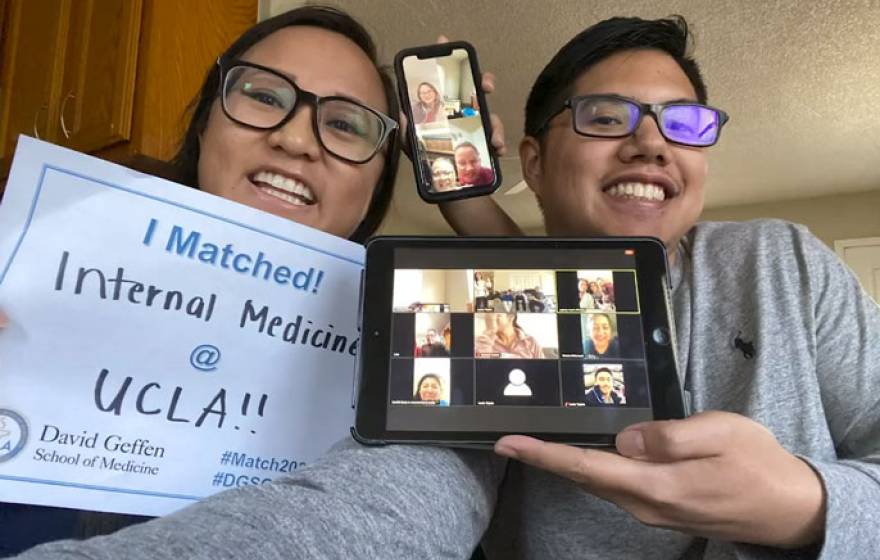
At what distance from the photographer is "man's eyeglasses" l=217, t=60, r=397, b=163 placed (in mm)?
729

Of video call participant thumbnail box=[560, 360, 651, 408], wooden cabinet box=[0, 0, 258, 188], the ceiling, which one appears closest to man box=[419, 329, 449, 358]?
video call participant thumbnail box=[560, 360, 651, 408]

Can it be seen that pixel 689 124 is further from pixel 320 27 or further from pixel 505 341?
pixel 320 27

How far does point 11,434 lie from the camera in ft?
1.67

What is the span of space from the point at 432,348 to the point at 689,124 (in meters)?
0.43

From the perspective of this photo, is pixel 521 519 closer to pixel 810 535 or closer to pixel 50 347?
pixel 810 535

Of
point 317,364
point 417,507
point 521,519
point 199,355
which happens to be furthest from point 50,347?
point 521,519

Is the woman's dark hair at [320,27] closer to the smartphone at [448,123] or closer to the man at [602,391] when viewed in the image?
the smartphone at [448,123]

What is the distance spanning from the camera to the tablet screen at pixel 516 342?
0.50 metres

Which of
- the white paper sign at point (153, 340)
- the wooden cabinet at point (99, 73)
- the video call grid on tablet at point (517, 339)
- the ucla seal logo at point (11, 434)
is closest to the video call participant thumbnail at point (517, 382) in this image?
the video call grid on tablet at point (517, 339)

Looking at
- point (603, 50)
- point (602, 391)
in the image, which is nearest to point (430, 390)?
point (602, 391)

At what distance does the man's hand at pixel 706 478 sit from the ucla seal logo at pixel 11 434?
411 mm

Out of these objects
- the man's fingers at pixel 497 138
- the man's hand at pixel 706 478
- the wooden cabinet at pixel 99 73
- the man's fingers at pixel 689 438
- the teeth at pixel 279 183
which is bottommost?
the man's hand at pixel 706 478

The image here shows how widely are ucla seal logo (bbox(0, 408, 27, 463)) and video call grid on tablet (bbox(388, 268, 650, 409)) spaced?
0.31m

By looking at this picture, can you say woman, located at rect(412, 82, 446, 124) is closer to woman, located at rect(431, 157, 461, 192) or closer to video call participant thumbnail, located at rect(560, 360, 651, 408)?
woman, located at rect(431, 157, 461, 192)
